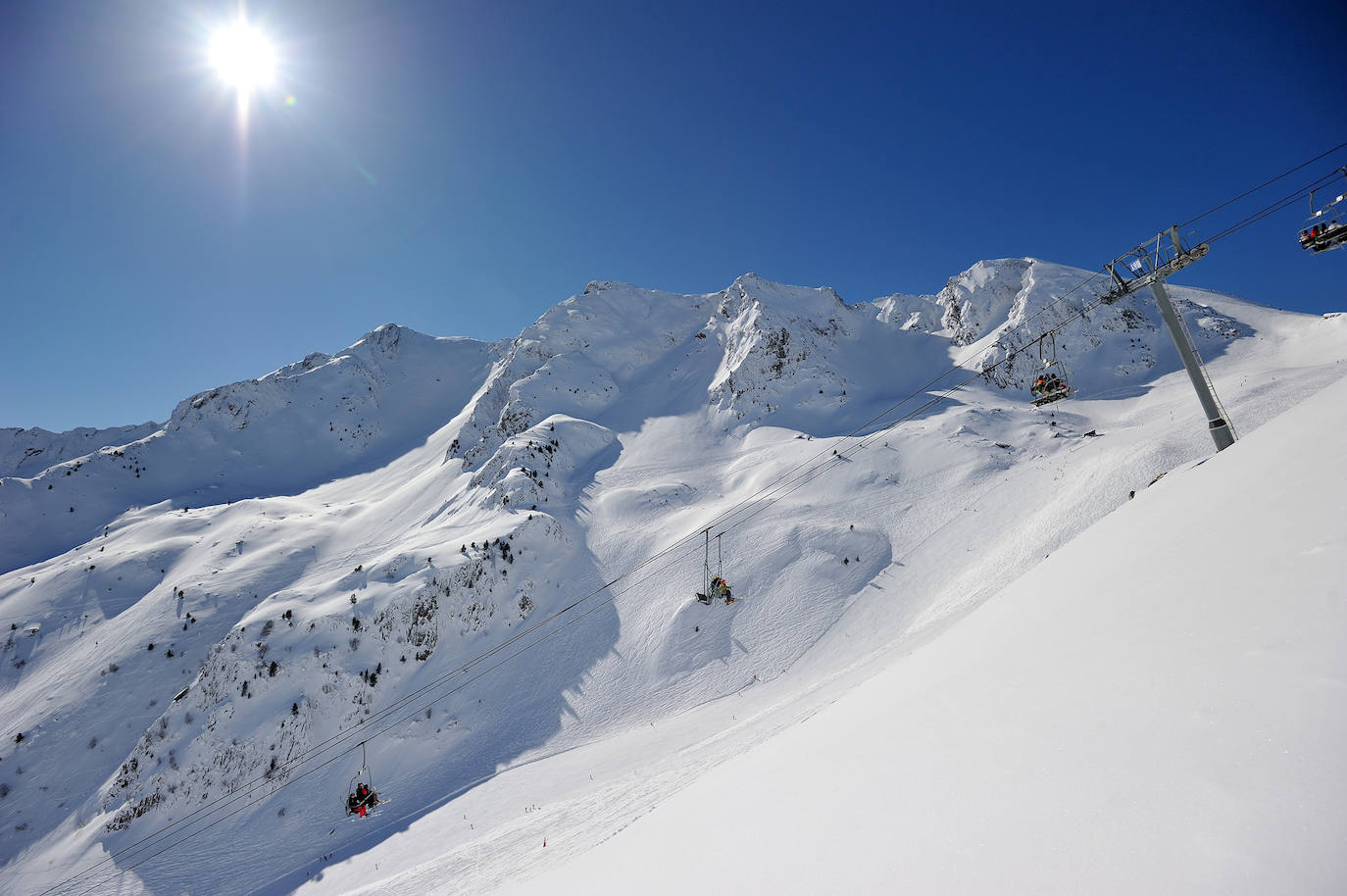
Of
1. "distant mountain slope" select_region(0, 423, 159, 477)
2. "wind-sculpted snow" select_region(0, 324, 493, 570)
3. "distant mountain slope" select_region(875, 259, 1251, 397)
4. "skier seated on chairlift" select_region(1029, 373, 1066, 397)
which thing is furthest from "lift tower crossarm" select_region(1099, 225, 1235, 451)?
"distant mountain slope" select_region(0, 423, 159, 477)

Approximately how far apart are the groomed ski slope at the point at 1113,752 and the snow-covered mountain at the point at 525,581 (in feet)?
35.4

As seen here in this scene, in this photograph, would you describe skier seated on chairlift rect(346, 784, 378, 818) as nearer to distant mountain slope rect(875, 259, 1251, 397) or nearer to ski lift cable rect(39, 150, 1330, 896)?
ski lift cable rect(39, 150, 1330, 896)

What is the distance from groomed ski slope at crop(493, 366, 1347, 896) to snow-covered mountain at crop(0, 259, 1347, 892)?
1078 cm

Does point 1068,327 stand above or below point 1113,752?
above

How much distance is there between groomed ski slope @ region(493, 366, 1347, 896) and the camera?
6.53 ft

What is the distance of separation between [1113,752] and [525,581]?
129 feet

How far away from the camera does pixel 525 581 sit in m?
38.5

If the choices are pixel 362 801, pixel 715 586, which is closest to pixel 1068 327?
pixel 715 586

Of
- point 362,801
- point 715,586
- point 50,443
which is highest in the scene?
point 50,443

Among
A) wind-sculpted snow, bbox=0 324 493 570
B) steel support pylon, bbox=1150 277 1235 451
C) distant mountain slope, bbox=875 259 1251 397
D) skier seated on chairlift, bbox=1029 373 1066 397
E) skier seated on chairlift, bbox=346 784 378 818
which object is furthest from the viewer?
wind-sculpted snow, bbox=0 324 493 570

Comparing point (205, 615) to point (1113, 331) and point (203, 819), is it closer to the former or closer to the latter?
point (203, 819)

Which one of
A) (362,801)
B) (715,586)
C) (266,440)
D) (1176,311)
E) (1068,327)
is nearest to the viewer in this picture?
(1176,311)

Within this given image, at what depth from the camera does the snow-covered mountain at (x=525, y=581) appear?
27.4 meters

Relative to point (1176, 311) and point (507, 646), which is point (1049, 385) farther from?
point (507, 646)
